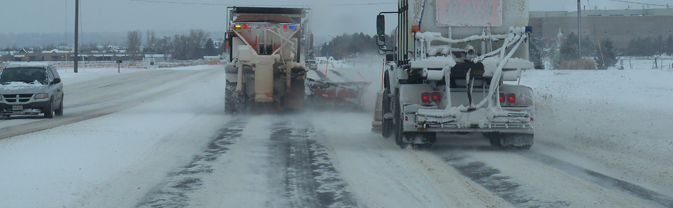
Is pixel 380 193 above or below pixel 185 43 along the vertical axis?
below

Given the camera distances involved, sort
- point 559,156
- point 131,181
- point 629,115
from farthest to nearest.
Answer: point 629,115 → point 559,156 → point 131,181

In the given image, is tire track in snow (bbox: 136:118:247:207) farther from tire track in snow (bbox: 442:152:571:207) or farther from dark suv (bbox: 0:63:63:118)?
dark suv (bbox: 0:63:63:118)

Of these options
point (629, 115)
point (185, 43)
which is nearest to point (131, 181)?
point (629, 115)

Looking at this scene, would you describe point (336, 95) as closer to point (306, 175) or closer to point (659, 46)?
point (306, 175)

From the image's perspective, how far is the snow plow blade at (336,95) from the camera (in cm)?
1950

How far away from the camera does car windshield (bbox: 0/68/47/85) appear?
58.5ft

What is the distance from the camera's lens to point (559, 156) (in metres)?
9.67

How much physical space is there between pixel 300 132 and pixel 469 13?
187 inches

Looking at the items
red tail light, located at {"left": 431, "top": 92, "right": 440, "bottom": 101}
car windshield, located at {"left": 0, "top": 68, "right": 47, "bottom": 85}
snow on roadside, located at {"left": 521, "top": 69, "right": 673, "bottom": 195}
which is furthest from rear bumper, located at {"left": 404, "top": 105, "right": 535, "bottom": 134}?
car windshield, located at {"left": 0, "top": 68, "right": 47, "bottom": 85}

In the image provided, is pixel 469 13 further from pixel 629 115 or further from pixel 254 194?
pixel 629 115

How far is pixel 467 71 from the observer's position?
9750mm

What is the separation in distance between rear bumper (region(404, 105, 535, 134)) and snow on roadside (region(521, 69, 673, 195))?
69 centimetres

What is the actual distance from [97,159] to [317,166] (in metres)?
3.02

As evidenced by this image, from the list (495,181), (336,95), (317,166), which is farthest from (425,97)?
(336,95)
